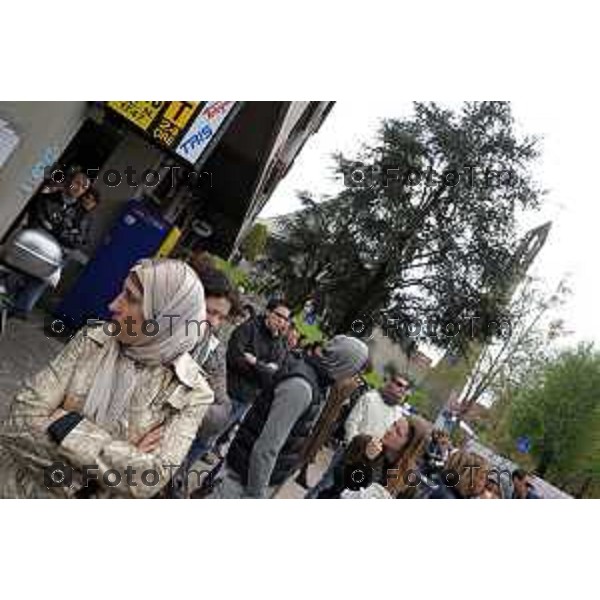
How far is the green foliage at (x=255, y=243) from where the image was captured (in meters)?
25.6

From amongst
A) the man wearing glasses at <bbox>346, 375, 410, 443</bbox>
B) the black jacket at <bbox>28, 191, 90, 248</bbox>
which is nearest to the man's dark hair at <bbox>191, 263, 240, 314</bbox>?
the man wearing glasses at <bbox>346, 375, 410, 443</bbox>

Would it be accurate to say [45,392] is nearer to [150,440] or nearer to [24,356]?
[150,440]

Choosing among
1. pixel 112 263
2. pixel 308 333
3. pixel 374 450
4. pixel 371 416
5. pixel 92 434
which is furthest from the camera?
pixel 308 333

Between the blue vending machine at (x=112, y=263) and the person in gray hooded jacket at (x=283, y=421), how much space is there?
461cm

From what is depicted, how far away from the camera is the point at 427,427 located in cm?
399

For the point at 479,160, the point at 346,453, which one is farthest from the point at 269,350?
the point at 479,160

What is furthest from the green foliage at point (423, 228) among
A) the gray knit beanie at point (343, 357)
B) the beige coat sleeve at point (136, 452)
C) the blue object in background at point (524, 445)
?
the beige coat sleeve at point (136, 452)

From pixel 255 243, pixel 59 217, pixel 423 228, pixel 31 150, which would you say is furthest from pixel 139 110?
pixel 255 243

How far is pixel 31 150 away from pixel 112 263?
2.13 m

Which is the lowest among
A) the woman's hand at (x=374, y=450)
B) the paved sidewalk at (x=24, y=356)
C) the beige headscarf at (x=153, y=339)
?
the paved sidewalk at (x=24, y=356)

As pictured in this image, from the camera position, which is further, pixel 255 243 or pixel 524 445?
pixel 255 243

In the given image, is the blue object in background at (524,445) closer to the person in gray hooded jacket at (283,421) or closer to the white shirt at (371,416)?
the white shirt at (371,416)

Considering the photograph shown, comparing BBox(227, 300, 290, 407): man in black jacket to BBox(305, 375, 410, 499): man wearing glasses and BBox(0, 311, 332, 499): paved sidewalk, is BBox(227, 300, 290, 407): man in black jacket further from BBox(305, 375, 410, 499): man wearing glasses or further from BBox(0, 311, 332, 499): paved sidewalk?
BBox(305, 375, 410, 499): man wearing glasses

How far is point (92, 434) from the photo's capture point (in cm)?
178
